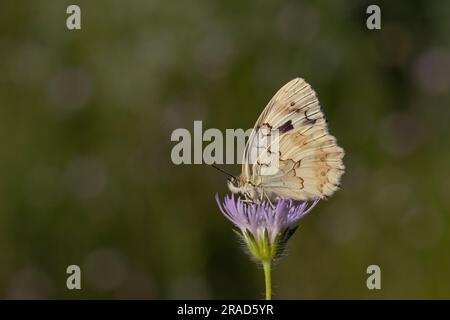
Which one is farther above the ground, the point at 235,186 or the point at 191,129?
the point at 191,129

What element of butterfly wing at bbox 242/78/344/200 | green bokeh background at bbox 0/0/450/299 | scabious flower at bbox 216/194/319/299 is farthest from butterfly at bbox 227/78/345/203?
green bokeh background at bbox 0/0/450/299

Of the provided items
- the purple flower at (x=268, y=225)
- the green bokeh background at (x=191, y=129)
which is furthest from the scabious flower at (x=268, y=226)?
the green bokeh background at (x=191, y=129)

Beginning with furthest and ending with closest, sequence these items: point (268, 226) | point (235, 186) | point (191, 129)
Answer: point (191, 129), point (235, 186), point (268, 226)

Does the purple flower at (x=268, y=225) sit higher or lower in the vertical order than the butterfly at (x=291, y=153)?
lower

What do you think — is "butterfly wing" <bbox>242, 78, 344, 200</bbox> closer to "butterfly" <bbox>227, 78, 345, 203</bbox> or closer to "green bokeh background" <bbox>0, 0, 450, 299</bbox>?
"butterfly" <bbox>227, 78, 345, 203</bbox>

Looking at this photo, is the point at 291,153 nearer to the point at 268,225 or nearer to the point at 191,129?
the point at 268,225

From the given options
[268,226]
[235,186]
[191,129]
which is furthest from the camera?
[191,129]

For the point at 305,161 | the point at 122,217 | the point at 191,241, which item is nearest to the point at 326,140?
the point at 305,161

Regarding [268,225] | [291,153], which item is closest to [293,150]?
[291,153]

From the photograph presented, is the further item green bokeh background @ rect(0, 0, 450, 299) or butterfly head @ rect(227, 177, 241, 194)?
green bokeh background @ rect(0, 0, 450, 299)

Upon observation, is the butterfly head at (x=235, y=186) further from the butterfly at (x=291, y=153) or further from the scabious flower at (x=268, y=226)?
the scabious flower at (x=268, y=226)
